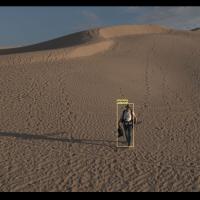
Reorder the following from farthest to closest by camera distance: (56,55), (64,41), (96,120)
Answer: (64,41) → (56,55) → (96,120)

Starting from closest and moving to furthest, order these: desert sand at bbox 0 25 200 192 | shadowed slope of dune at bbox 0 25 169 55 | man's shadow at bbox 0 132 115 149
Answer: desert sand at bbox 0 25 200 192 < man's shadow at bbox 0 132 115 149 < shadowed slope of dune at bbox 0 25 169 55

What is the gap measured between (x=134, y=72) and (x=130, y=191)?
1639 centimetres

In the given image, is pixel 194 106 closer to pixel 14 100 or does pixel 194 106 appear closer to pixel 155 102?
pixel 155 102

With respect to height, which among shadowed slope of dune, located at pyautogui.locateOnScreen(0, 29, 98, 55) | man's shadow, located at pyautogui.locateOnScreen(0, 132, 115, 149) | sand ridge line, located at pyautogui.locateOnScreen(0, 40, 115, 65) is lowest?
man's shadow, located at pyautogui.locateOnScreen(0, 132, 115, 149)

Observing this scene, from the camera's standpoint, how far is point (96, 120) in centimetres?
1541

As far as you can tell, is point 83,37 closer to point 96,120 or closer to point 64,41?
point 64,41

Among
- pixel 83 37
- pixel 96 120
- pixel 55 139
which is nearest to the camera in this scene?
pixel 55 139

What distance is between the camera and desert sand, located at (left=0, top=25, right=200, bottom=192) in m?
9.68

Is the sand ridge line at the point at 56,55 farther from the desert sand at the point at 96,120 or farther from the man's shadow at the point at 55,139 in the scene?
the man's shadow at the point at 55,139

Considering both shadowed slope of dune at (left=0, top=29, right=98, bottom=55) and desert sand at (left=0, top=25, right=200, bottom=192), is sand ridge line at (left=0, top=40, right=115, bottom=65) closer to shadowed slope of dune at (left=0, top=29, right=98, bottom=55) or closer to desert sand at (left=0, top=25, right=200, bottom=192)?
desert sand at (left=0, top=25, right=200, bottom=192)

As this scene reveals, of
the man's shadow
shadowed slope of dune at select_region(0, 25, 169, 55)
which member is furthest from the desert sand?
shadowed slope of dune at select_region(0, 25, 169, 55)

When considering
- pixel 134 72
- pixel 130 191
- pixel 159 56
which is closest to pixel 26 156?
pixel 130 191

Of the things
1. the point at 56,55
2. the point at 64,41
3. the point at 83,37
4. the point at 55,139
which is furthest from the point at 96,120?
the point at 64,41

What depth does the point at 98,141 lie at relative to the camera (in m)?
12.9
